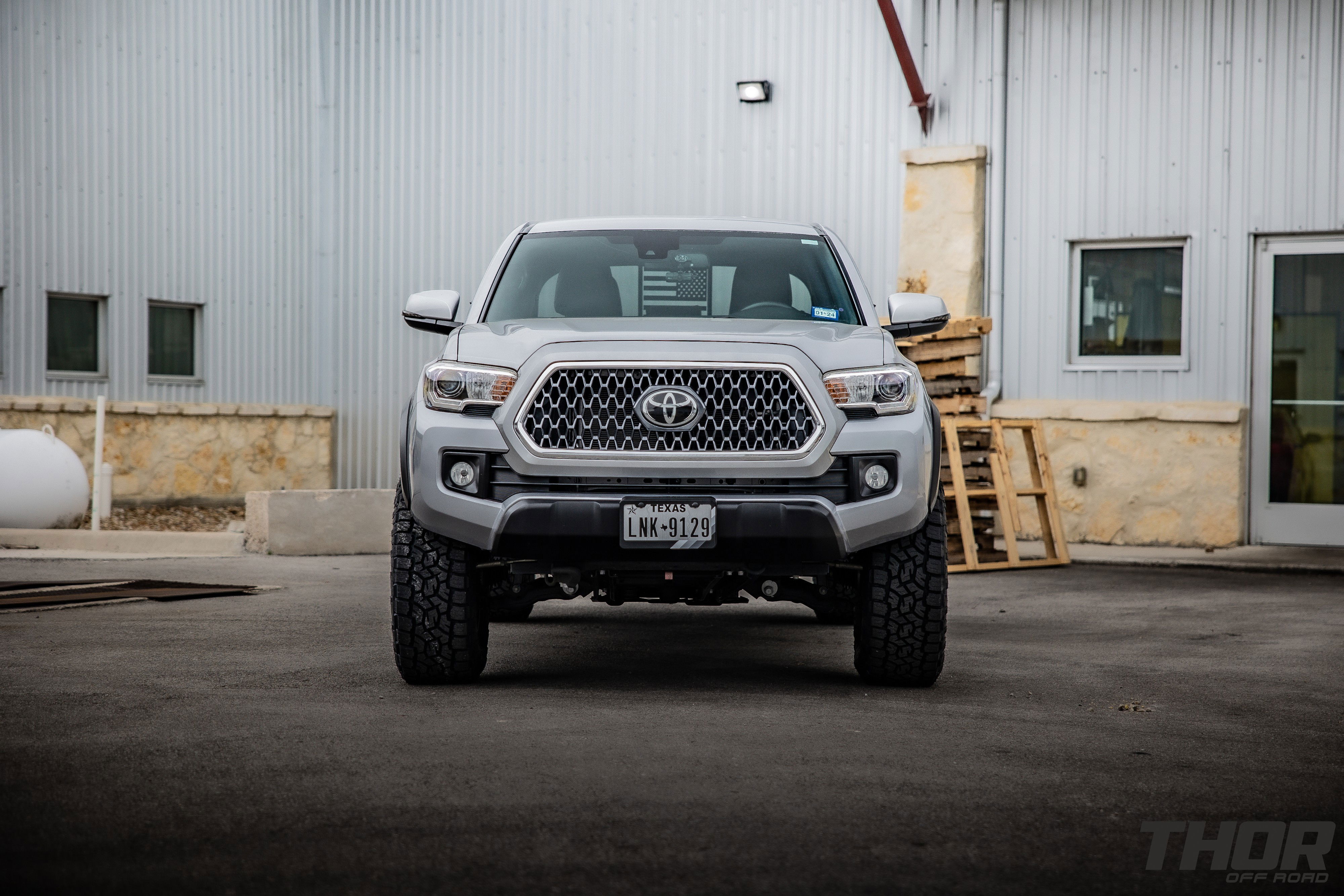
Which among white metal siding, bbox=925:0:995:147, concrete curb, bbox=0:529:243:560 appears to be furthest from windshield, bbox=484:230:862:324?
white metal siding, bbox=925:0:995:147

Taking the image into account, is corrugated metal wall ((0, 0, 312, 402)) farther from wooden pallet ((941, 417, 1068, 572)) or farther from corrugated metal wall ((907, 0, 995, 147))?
wooden pallet ((941, 417, 1068, 572))

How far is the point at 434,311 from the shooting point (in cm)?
605

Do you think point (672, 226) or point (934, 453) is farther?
point (672, 226)


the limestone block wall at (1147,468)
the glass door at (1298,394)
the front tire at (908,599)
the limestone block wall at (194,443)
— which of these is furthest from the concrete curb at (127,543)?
the glass door at (1298,394)

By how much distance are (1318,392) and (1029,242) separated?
2.89 meters

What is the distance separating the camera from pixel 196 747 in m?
4.26

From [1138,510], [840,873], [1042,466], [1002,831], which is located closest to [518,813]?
[840,873]

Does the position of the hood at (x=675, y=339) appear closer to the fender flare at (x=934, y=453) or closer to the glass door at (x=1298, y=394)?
the fender flare at (x=934, y=453)

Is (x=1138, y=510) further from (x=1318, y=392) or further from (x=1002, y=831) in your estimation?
(x=1002, y=831)

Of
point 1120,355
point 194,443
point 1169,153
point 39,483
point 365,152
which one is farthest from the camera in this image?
point 365,152

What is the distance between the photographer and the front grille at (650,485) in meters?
5.13

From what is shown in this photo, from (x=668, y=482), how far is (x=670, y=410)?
254 millimetres

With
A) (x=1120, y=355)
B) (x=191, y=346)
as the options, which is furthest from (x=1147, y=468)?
(x=191, y=346)

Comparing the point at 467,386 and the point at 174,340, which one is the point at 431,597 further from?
the point at 174,340
